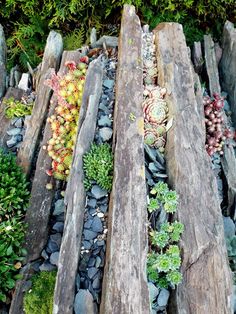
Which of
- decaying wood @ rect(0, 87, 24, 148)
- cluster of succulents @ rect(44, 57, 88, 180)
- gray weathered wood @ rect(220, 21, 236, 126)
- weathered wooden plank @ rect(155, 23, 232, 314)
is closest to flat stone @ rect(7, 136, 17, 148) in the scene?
decaying wood @ rect(0, 87, 24, 148)

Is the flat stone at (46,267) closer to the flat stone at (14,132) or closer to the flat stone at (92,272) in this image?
the flat stone at (92,272)

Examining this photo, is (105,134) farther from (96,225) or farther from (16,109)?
(16,109)

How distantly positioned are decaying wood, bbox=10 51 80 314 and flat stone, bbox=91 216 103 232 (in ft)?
1.86

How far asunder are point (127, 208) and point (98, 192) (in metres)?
0.42

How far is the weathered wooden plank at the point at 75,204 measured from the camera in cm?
339

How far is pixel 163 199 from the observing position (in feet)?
12.6

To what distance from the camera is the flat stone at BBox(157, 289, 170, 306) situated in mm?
3523

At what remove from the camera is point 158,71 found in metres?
4.99

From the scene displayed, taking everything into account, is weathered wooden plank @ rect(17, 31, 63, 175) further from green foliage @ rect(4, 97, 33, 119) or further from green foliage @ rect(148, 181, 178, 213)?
green foliage @ rect(148, 181, 178, 213)

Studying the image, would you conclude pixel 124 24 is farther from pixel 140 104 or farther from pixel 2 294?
pixel 2 294

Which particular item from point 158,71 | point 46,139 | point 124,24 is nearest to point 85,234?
point 46,139

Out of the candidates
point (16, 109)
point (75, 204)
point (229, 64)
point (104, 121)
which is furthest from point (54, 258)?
point (229, 64)

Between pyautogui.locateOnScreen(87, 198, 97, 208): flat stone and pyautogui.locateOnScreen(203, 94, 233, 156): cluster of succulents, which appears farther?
→ pyautogui.locateOnScreen(203, 94, 233, 156): cluster of succulents

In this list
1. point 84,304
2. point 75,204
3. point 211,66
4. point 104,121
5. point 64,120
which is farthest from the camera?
point 211,66
